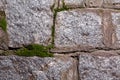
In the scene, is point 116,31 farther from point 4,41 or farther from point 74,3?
point 4,41

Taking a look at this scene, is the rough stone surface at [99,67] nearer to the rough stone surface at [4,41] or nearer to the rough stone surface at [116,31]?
the rough stone surface at [116,31]

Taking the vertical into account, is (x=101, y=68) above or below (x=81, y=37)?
below

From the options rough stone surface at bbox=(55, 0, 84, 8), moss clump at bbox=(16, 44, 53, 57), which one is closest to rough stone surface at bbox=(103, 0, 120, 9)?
rough stone surface at bbox=(55, 0, 84, 8)

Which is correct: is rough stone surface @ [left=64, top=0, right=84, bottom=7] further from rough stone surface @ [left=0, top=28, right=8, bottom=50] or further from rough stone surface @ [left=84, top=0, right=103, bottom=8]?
rough stone surface @ [left=0, top=28, right=8, bottom=50]

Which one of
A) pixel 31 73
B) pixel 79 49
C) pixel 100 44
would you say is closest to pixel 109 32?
pixel 100 44

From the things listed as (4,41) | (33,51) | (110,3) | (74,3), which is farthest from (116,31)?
(4,41)

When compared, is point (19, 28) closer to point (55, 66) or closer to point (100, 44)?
point (55, 66)
